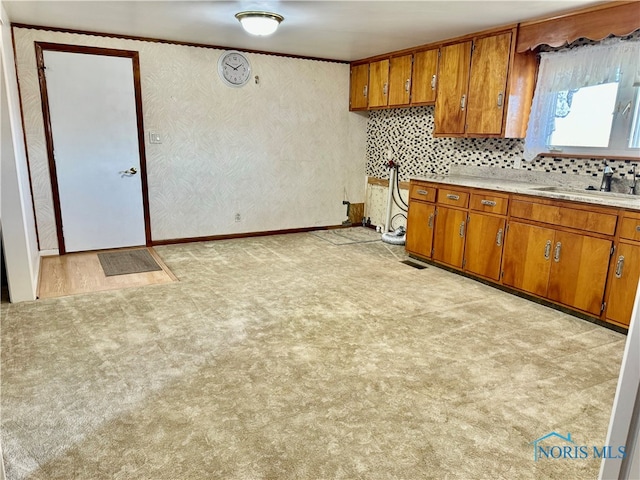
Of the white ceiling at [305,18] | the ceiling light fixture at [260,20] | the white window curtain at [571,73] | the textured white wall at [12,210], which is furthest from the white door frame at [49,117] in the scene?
the white window curtain at [571,73]

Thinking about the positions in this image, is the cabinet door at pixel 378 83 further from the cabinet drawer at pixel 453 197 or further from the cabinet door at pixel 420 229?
the cabinet drawer at pixel 453 197

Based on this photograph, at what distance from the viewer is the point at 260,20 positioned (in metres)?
3.60

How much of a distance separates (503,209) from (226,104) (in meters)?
3.45

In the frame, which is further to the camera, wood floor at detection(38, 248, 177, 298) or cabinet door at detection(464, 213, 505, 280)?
cabinet door at detection(464, 213, 505, 280)

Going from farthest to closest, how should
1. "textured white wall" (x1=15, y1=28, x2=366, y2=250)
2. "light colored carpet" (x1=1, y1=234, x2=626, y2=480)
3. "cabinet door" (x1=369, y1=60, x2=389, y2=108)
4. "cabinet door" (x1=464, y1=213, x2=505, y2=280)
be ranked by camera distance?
"cabinet door" (x1=369, y1=60, x2=389, y2=108)
"textured white wall" (x1=15, y1=28, x2=366, y2=250)
"cabinet door" (x1=464, y1=213, x2=505, y2=280)
"light colored carpet" (x1=1, y1=234, x2=626, y2=480)

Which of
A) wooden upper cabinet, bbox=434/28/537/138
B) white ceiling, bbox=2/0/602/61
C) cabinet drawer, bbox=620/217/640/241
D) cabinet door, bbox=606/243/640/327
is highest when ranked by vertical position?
white ceiling, bbox=2/0/602/61

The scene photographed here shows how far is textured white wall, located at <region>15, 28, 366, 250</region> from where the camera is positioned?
15.2 ft

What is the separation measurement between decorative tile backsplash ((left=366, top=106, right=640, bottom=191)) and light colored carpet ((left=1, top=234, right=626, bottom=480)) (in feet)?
4.23

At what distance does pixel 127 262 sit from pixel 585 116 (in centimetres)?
454

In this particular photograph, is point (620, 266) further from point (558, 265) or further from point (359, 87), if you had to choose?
point (359, 87)

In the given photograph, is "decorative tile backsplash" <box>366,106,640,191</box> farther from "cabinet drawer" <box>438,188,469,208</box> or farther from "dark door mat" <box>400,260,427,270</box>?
"dark door mat" <box>400,260,427,270</box>

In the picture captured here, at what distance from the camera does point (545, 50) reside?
3918mm

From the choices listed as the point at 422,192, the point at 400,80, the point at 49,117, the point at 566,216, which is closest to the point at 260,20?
the point at 400,80

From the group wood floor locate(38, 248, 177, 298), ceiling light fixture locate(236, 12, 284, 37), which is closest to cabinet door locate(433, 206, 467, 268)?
ceiling light fixture locate(236, 12, 284, 37)
